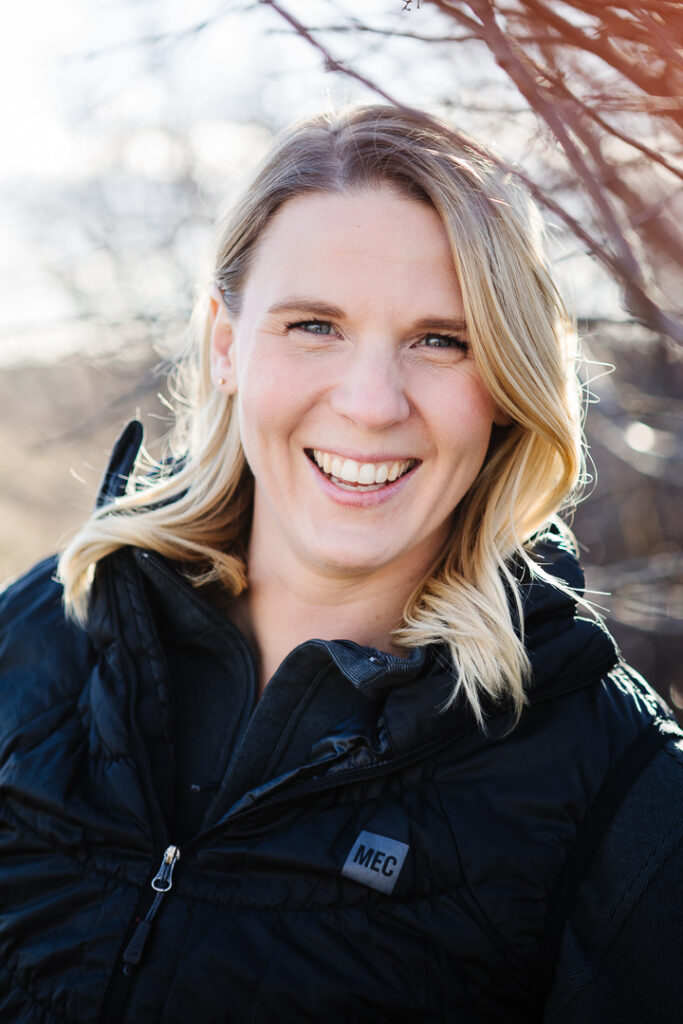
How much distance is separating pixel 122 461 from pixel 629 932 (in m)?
1.63

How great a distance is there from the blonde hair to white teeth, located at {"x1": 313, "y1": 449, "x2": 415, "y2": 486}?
28 cm

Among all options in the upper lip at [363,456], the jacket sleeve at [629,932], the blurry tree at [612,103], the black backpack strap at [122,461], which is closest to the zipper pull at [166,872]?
the jacket sleeve at [629,932]

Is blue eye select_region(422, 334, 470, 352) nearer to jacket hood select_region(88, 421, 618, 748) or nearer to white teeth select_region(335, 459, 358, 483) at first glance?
white teeth select_region(335, 459, 358, 483)

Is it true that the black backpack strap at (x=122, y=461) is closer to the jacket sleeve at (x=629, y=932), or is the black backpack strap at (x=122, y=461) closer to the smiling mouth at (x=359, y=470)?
the smiling mouth at (x=359, y=470)

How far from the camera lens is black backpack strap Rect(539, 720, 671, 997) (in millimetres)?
1632

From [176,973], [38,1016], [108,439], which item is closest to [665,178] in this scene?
[176,973]

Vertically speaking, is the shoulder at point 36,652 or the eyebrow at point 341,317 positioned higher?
the eyebrow at point 341,317

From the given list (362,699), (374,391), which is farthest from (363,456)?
(362,699)

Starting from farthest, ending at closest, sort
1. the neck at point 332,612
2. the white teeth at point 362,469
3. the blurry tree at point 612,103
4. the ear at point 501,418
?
1. the neck at point 332,612
2. the ear at point 501,418
3. the white teeth at point 362,469
4. the blurry tree at point 612,103

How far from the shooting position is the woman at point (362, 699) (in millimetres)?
1642

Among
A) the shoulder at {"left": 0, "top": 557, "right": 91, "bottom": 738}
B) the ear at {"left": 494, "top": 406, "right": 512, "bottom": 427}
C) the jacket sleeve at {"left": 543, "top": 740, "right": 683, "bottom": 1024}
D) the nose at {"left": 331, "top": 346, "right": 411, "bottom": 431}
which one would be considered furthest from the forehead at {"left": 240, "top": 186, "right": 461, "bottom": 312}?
the jacket sleeve at {"left": 543, "top": 740, "right": 683, "bottom": 1024}

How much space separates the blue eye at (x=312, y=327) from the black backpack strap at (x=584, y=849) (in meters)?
1.09

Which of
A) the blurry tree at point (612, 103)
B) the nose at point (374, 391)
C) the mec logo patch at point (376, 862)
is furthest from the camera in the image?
the nose at point (374, 391)

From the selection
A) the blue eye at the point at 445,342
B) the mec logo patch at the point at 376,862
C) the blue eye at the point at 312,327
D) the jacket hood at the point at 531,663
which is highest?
the blue eye at the point at 445,342
